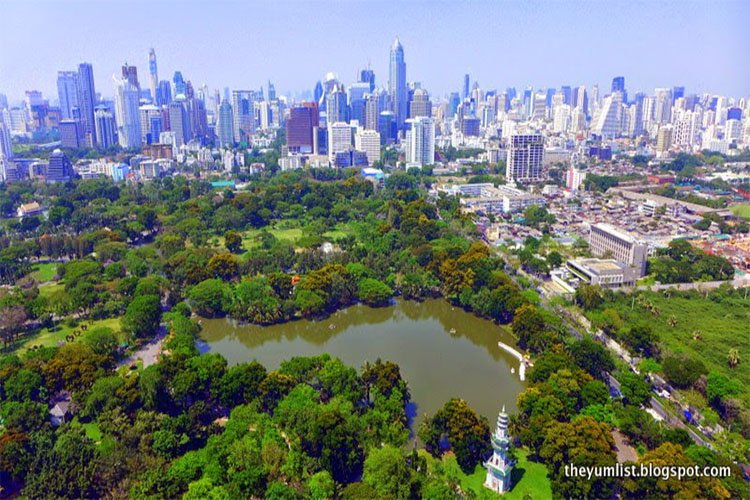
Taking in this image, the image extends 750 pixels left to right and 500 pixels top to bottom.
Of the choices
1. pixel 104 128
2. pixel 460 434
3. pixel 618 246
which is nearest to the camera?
pixel 460 434

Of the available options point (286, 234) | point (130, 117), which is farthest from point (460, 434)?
point (130, 117)

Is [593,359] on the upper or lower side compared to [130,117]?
lower

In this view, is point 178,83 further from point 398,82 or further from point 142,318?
point 142,318

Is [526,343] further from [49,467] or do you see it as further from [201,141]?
[201,141]

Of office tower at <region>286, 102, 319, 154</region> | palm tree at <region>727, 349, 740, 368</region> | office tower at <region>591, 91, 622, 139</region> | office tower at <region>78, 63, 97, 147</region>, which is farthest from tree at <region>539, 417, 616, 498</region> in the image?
office tower at <region>591, 91, 622, 139</region>

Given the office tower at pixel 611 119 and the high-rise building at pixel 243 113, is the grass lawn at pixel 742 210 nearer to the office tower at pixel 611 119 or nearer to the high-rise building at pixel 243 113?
the office tower at pixel 611 119

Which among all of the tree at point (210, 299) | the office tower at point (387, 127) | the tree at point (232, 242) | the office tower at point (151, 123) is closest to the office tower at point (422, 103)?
the office tower at point (387, 127)
